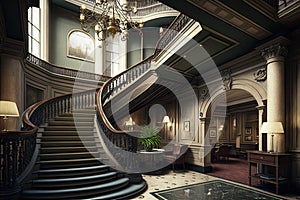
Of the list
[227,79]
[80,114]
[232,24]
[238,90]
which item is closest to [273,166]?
[238,90]

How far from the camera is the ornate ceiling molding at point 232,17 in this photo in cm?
364

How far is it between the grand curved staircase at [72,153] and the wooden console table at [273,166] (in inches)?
108

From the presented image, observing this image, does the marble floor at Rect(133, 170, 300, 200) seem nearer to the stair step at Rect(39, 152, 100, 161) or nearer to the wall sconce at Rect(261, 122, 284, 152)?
the wall sconce at Rect(261, 122, 284, 152)

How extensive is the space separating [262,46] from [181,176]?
14.1 feet

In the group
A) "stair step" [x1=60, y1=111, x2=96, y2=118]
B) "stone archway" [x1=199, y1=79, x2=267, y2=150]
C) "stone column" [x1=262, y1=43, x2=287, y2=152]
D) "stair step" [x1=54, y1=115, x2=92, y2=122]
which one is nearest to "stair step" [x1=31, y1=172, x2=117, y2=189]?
"stair step" [x1=54, y1=115, x2=92, y2=122]

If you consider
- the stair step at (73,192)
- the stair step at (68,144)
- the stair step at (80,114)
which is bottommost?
the stair step at (73,192)

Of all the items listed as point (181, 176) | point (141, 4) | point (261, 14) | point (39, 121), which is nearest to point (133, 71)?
point (39, 121)

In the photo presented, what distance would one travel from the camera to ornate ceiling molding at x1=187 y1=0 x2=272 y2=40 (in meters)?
3.64

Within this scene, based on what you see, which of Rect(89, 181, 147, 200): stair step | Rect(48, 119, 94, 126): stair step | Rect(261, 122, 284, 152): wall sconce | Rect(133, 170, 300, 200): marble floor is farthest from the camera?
Rect(48, 119, 94, 126): stair step

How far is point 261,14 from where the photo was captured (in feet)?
13.3

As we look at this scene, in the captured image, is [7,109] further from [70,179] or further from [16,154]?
[70,179]

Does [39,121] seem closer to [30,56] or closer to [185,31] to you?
[30,56]

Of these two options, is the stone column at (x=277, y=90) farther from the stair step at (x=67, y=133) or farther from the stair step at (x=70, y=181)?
the stair step at (x=67, y=133)

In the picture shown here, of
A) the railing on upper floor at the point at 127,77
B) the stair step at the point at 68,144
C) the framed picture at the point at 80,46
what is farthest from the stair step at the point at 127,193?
the framed picture at the point at 80,46
